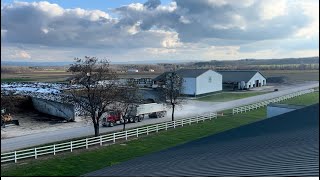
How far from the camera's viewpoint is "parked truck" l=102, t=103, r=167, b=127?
40.6 feet

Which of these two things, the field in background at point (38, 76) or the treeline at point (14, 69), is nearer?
the treeline at point (14, 69)

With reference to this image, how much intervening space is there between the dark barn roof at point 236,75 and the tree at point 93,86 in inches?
148

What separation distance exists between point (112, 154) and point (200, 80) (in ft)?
13.6

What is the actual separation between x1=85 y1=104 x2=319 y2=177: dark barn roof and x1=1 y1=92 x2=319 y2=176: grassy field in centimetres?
293

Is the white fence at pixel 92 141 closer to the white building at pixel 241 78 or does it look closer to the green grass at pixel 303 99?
the white building at pixel 241 78

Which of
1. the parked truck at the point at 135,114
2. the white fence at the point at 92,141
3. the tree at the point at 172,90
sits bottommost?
the white fence at the point at 92,141

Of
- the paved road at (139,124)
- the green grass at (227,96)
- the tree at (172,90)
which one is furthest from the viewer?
the green grass at (227,96)

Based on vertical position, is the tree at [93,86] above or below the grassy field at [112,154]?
above

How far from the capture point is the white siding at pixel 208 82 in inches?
464

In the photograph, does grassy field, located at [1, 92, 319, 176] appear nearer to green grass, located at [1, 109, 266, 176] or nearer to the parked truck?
green grass, located at [1, 109, 266, 176]

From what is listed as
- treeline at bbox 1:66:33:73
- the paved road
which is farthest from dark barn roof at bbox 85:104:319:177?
the paved road

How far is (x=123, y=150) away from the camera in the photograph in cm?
977

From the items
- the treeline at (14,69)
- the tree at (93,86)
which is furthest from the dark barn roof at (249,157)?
the tree at (93,86)

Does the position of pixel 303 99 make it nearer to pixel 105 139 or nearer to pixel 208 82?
pixel 208 82
